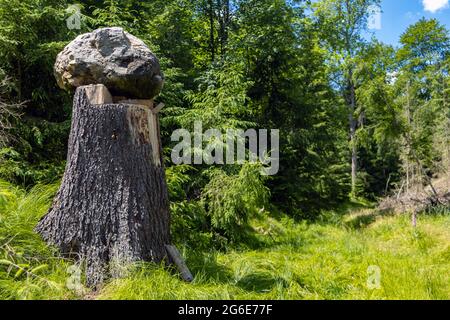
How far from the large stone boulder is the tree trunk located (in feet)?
0.86

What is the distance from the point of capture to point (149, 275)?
2.97 metres

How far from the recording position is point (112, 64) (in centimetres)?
361

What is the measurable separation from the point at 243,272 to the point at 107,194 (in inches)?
65.7

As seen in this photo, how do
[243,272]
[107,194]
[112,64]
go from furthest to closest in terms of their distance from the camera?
1. [243,272]
2. [112,64]
3. [107,194]

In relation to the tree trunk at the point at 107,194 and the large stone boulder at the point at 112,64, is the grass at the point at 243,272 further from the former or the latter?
the large stone boulder at the point at 112,64

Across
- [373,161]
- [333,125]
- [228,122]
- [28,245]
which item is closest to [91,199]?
[28,245]

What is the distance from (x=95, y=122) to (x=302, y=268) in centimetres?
296

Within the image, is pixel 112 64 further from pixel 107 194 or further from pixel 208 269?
pixel 208 269

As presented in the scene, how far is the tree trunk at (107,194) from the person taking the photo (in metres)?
3.19

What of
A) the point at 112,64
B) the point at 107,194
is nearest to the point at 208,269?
the point at 107,194

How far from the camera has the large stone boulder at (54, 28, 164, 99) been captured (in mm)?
3615

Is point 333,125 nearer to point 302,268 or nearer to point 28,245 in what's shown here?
point 302,268

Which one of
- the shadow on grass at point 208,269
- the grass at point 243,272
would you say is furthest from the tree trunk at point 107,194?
the shadow on grass at point 208,269

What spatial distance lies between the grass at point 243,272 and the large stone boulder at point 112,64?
144 centimetres
